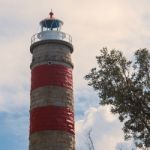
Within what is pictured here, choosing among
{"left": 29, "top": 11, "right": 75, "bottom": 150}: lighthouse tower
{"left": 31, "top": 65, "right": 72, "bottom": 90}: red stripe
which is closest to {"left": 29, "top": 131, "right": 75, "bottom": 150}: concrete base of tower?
{"left": 29, "top": 11, "right": 75, "bottom": 150}: lighthouse tower

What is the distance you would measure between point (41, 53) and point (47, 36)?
6.44 ft

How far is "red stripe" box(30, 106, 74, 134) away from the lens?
4291cm

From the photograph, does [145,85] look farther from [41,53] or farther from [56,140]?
[41,53]

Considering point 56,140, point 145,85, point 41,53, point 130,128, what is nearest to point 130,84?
point 145,85

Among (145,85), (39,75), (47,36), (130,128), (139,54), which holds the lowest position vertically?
(130,128)

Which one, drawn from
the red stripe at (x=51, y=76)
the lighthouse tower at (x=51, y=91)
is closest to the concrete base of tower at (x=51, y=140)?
the lighthouse tower at (x=51, y=91)

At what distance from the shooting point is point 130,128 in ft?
109

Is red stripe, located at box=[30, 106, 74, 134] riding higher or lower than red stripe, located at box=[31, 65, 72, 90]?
lower

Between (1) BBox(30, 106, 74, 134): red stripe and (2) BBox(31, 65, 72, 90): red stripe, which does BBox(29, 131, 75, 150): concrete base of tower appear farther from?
(2) BBox(31, 65, 72, 90): red stripe

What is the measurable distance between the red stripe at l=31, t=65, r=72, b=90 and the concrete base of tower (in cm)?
489

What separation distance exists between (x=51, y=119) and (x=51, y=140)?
1.95 metres

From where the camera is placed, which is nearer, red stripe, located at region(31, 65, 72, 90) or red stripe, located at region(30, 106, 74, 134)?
red stripe, located at region(30, 106, 74, 134)

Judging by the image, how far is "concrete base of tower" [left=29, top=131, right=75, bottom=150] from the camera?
140 ft

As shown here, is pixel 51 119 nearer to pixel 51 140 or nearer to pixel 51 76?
pixel 51 140
